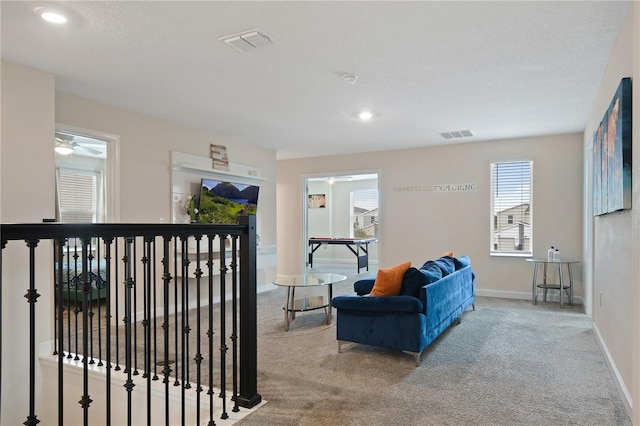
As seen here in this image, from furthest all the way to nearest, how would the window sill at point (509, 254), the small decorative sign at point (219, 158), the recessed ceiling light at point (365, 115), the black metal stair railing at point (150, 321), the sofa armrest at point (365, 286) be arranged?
the window sill at point (509, 254) < the small decorative sign at point (219, 158) < the recessed ceiling light at point (365, 115) < the sofa armrest at point (365, 286) < the black metal stair railing at point (150, 321)

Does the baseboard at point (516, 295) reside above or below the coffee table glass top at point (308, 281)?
below

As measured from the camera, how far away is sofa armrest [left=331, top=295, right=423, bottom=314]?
3473mm

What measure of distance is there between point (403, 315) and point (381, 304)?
0.68ft

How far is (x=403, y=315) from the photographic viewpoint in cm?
353

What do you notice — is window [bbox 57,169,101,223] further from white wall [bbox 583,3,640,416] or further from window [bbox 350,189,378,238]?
white wall [bbox 583,3,640,416]

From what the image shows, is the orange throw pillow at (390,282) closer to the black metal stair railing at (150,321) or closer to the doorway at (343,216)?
the black metal stair railing at (150,321)

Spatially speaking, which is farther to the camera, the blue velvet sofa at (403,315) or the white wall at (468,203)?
the white wall at (468,203)

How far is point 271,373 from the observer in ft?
11.0

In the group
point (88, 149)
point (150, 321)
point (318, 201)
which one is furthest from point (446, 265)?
point (318, 201)

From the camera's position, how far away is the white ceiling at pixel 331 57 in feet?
8.97

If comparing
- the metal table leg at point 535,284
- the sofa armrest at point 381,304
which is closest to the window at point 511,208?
the metal table leg at point 535,284

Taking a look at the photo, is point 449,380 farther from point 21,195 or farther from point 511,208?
point 511,208

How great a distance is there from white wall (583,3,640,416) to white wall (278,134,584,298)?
219cm

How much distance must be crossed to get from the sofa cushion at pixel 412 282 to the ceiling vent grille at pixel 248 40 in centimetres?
226
